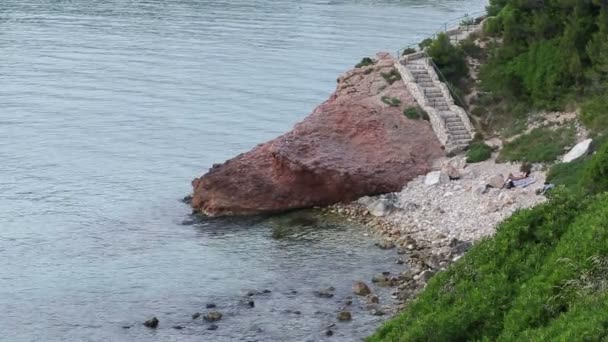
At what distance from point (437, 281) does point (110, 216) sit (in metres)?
29.2

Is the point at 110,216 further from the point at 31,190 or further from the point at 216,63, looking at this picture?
the point at 216,63

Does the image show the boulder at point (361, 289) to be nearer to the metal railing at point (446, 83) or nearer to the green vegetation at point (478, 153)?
the green vegetation at point (478, 153)

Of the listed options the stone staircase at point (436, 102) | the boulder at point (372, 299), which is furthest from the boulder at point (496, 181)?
the boulder at point (372, 299)

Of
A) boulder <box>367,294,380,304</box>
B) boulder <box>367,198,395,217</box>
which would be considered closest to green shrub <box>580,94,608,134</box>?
boulder <box>367,198,395,217</box>

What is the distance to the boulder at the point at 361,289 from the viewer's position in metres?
40.1

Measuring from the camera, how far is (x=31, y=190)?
2163 inches

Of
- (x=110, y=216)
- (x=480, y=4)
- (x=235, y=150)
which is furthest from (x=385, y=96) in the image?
(x=480, y=4)

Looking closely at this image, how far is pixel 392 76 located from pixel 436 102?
3.97 m

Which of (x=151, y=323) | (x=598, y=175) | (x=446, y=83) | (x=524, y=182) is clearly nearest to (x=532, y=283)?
(x=598, y=175)

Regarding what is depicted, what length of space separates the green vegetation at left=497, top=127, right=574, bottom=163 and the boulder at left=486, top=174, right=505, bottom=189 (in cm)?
202

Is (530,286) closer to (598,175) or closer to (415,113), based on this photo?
(598,175)

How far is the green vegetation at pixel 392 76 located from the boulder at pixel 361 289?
20.3m

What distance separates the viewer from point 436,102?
184ft

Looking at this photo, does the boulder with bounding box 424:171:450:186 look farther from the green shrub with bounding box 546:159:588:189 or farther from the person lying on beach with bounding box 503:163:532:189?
the green shrub with bounding box 546:159:588:189
